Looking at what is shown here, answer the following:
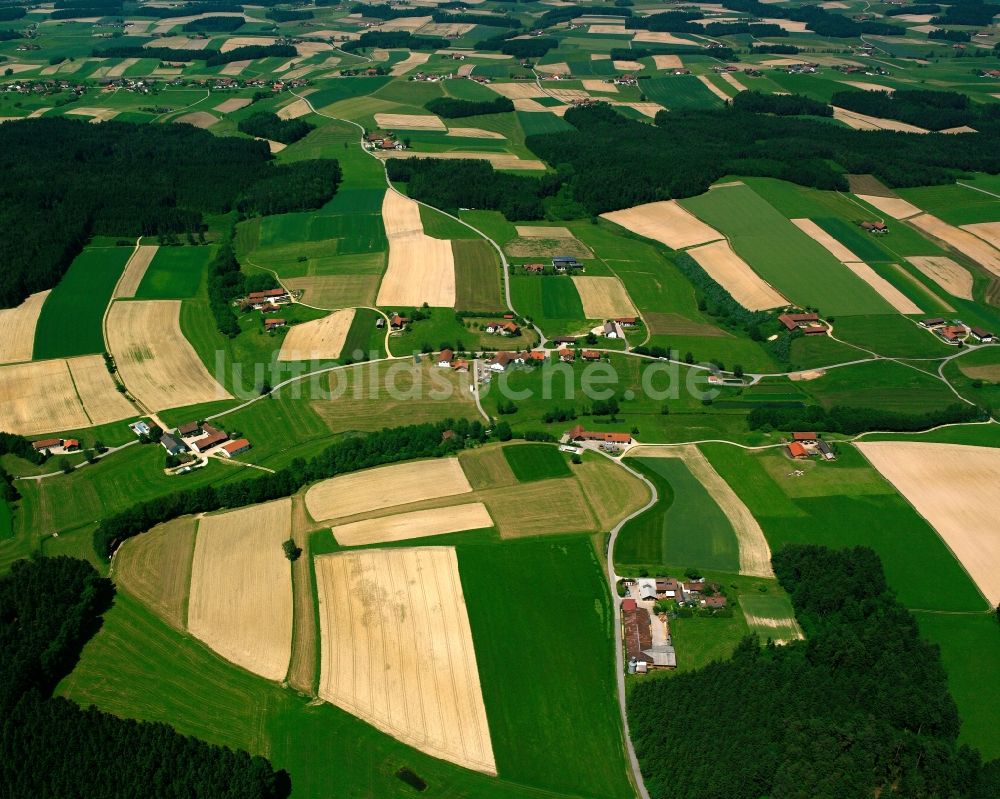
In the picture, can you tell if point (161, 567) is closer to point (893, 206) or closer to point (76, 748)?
point (76, 748)

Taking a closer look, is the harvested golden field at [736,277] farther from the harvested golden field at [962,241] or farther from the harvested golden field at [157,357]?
the harvested golden field at [157,357]

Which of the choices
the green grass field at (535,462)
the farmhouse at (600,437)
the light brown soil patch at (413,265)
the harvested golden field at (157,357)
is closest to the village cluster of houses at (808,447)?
the farmhouse at (600,437)

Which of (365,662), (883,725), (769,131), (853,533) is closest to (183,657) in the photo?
(365,662)

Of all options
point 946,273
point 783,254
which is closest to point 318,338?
point 783,254

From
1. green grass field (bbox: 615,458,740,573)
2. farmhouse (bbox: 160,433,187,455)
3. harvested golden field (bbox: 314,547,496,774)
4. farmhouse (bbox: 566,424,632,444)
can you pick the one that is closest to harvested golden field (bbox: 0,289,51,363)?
farmhouse (bbox: 160,433,187,455)

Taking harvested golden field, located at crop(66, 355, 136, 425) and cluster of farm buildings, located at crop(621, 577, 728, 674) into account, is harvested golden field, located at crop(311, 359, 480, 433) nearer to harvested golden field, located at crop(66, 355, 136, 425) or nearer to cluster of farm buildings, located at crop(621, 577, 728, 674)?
harvested golden field, located at crop(66, 355, 136, 425)

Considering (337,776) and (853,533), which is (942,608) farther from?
(337,776)

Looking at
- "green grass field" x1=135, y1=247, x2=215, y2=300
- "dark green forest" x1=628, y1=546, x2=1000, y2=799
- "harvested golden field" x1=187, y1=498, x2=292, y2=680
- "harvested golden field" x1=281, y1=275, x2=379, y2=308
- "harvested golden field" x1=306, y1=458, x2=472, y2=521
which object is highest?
"dark green forest" x1=628, y1=546, x2=1000, y2=799
